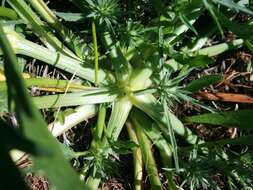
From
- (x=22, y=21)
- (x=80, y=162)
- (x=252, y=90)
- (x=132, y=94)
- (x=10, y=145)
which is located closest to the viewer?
(x=10, y=145)

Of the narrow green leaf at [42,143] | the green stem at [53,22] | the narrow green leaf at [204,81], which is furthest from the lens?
the green stem at [53,22]

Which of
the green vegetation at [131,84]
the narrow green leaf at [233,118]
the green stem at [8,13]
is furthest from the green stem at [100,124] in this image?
the green stem at [8,13]

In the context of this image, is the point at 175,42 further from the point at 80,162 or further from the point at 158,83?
the point at 80,162

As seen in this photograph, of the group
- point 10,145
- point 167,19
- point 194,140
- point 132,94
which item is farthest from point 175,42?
point 10,145

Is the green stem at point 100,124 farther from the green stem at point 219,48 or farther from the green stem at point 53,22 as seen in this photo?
the green stem at point 219,48

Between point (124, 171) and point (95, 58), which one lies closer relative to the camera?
point (95, 58)

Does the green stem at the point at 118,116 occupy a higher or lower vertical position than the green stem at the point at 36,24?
lower

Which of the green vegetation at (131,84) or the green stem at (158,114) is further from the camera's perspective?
the green stem at (158,114)
